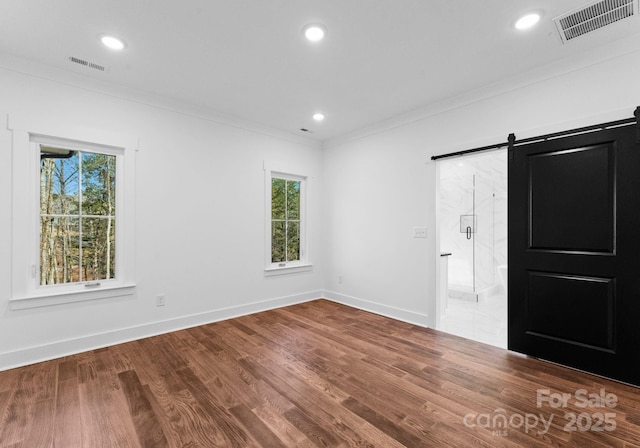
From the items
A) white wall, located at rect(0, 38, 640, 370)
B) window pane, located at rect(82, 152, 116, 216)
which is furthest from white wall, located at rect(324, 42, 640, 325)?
window pane, located at rect(82, 152, 116, 216)

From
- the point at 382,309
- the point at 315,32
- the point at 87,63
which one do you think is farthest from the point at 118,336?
the point at 315,32

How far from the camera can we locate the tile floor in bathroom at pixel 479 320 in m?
3.47

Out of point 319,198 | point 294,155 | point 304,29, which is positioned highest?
point 304,29

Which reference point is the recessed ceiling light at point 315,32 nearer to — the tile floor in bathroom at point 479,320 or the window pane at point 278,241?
the window pane at point 278,241

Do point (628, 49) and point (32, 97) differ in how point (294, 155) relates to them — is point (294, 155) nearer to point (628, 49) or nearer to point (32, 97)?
point (32, 97)

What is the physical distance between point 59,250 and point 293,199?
3051 mm

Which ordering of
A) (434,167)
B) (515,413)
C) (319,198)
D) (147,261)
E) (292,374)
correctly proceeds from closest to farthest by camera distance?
1. (515,413)
2. (292,374)
3. (147,261)
4. (434,167)
5. (319,198)

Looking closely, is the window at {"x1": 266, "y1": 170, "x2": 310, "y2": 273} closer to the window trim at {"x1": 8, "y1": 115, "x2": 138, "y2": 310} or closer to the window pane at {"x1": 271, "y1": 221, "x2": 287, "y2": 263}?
the window pane at {"x1": 271, "y1": 221, "x2": 287, "y2": 263}

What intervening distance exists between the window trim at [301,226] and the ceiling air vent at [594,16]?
139 inches

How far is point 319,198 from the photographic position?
208 inches

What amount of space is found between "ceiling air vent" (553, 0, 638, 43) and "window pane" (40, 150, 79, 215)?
449 cm

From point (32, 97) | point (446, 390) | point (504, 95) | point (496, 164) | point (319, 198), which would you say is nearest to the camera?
point (446, 390)

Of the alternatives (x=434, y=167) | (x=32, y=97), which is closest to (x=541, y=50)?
(x=434, y=167)

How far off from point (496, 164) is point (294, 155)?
3.91m
